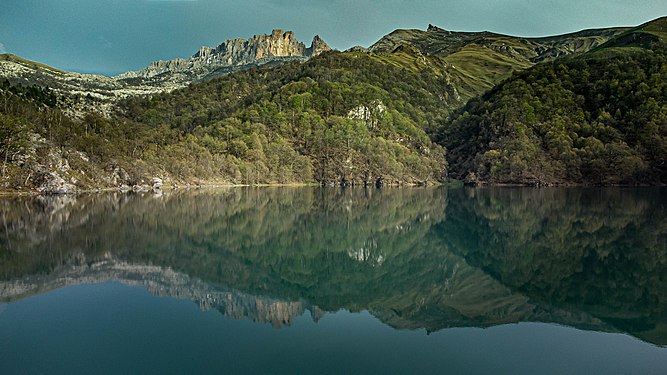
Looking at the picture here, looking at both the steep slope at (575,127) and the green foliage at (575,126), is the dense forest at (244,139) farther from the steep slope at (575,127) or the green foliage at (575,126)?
the green foliage at (575,126)

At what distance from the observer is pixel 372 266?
22688 mm

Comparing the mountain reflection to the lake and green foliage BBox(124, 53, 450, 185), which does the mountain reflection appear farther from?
green foliage BBox(124, 53, 450, 185)

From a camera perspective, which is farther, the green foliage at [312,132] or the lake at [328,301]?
the green foliage at [312,132]

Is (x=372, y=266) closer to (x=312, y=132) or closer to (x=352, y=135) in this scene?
(x=352, y=135)

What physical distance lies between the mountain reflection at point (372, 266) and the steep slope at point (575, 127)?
9327cm

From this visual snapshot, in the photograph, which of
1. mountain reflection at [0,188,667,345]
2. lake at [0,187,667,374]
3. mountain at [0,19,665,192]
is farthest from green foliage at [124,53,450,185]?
lake at [0,187,667,374]

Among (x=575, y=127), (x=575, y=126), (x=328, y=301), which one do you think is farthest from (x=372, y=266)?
(x=575, y=126)

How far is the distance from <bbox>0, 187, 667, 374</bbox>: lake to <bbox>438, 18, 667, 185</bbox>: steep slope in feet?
333

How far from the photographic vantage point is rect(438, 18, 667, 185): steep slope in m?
118

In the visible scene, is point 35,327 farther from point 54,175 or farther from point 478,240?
point 54,175

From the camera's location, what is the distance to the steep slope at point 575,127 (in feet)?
387

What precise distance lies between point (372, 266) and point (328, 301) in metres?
6.87

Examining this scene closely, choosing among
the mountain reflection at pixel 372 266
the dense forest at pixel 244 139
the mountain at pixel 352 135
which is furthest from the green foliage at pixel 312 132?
the mountain reflection at pixel 372 266

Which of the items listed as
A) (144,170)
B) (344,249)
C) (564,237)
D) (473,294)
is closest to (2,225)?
(344,249)
